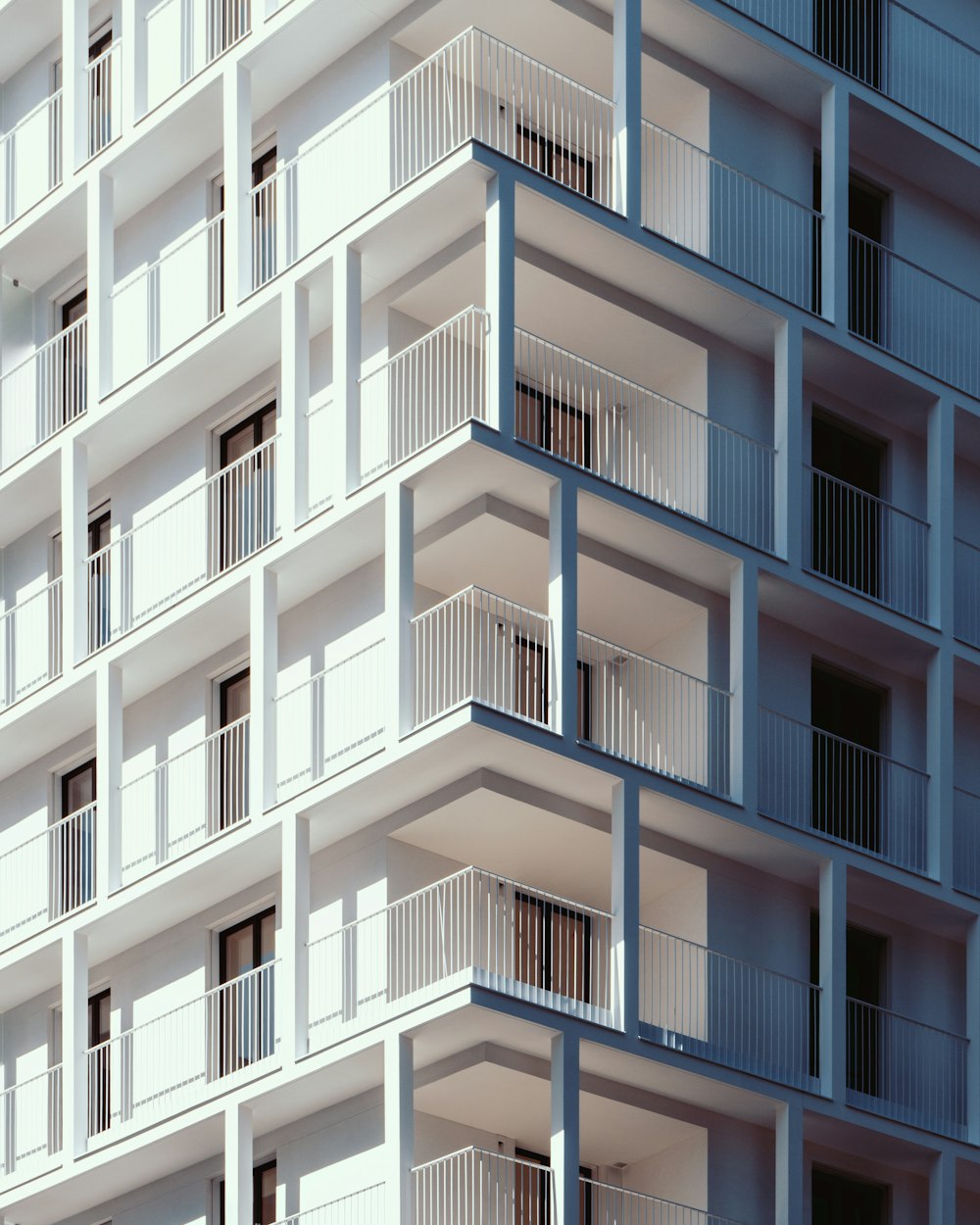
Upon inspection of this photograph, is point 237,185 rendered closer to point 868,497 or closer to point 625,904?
point 868,497

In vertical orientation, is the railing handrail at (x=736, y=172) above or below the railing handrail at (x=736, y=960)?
above

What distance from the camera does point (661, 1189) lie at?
39.1m

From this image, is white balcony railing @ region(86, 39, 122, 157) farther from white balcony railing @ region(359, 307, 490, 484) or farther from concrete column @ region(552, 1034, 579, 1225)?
concrete column @ region(552, 1034, 579, 1225)

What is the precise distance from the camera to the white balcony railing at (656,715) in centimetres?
3975

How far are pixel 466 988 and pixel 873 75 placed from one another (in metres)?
15.3

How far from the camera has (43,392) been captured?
45812mm

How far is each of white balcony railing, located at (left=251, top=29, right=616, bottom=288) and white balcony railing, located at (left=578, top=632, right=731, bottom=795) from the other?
5.68m

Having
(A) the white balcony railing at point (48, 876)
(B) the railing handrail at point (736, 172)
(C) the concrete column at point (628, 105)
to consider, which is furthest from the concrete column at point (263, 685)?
(B) the railing handrail at point (736, 172)

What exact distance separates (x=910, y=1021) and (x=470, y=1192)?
745 cm

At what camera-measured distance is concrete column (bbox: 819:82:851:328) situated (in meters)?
42.4

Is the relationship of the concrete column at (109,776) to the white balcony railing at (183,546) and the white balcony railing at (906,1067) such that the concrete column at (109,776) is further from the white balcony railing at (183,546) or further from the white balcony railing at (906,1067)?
the white balcony railing at (906,1067)

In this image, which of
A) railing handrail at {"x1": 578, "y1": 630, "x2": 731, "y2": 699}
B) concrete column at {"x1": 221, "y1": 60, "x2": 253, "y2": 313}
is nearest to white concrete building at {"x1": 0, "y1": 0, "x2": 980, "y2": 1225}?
concrete column at {"x1": 221, "y1": 60, "x2": 253, "y2": 313}

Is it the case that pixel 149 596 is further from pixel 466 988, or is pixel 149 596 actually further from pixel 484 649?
pixel 466 988

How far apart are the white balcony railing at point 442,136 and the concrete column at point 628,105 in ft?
1.04
